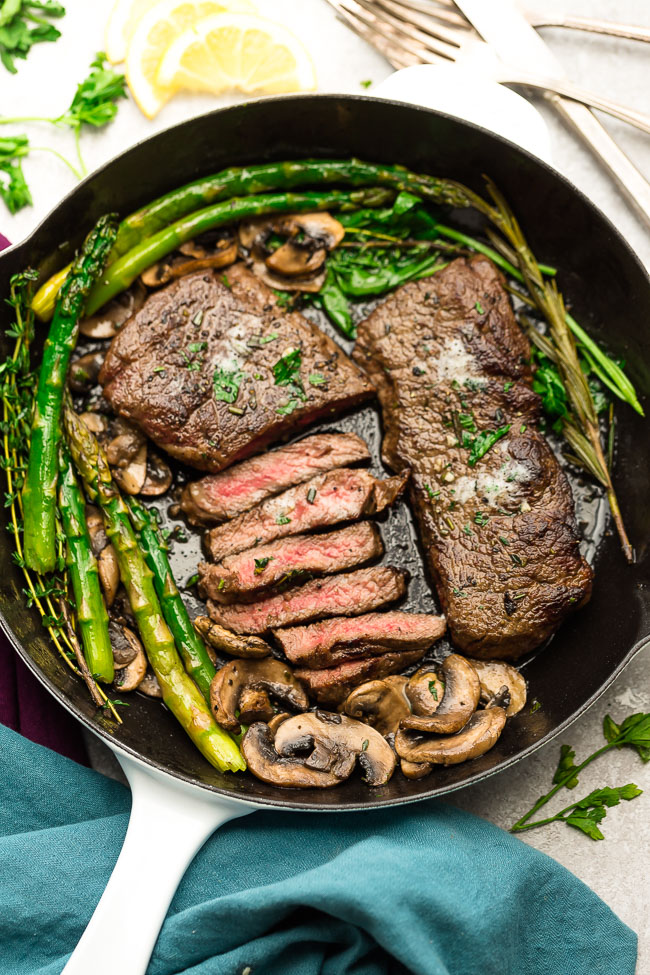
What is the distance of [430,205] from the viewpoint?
4.82 metres

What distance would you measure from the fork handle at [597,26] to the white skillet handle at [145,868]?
14.7ft

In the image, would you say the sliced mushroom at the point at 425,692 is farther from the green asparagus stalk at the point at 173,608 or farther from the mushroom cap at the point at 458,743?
the green asparagus stalk at the point at 173,608

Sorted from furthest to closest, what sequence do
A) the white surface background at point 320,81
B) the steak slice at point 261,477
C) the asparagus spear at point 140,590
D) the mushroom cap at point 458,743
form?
the white surface background at point 320,81
the steak slice at point 261,477
the asparagus spear at point 140,590
the mushroom cap at point 458,743

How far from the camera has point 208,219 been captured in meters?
4.63

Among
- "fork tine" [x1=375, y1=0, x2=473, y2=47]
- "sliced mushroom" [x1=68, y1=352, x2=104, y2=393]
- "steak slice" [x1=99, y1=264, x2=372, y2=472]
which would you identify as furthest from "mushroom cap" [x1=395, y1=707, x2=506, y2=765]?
"fork tine" [x1=375, y1=0, x2=473, y2=47]

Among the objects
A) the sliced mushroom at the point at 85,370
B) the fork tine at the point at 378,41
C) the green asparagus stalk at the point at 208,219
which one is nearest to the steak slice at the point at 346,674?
the sliced mushroom at the point at 85,370

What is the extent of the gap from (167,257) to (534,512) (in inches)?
96.4

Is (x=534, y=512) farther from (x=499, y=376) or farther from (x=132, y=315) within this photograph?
(x=132, y=315)

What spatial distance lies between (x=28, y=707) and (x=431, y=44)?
421 cm

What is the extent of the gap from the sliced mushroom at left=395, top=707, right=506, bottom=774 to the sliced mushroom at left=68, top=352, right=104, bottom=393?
250 centimetres

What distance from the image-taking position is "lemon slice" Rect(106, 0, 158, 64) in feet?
15.5

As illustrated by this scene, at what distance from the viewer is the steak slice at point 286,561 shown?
171 inches

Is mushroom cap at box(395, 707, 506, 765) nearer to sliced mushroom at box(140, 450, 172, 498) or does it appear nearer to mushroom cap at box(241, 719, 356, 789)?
mushroom cap at box(241, 719, 356, 789)

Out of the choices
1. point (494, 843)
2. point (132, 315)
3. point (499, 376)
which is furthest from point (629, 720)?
point (132, 315)
